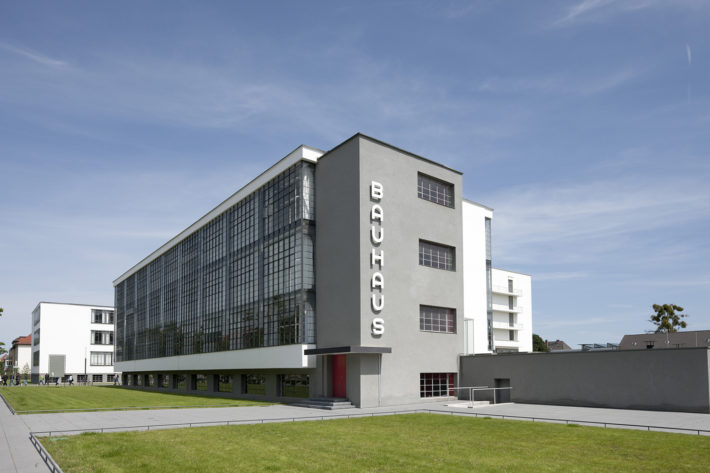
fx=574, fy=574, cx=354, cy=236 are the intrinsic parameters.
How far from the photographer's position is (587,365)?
35.4m

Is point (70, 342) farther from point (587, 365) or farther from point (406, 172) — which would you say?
point (587, 365)

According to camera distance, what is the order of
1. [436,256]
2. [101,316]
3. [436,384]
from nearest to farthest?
[436,384], [436,256], [101,316]

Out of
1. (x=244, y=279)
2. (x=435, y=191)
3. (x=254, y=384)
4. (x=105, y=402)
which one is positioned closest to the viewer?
(x=105, y=402)

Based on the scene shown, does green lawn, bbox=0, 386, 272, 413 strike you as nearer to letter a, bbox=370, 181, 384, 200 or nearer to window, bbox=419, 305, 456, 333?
window, bbox=419, 305, 456, 333

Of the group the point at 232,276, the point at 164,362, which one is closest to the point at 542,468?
the point at 232,276

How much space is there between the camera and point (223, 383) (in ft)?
190

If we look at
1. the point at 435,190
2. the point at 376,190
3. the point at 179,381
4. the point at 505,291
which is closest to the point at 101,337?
the point at 179,381

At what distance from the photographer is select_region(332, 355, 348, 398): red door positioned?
130 feet

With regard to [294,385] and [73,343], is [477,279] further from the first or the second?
[73,343]

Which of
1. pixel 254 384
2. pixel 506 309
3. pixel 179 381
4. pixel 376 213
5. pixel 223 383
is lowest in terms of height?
pixel 179 381

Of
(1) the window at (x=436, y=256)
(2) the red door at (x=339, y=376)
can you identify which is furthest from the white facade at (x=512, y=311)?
(2) the red door at (x=339, y=376)

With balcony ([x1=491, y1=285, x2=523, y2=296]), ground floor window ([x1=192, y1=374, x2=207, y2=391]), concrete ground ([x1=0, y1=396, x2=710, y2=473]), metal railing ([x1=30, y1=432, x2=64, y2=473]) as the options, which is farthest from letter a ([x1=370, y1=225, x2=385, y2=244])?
balcony ([x1=491, y1=285, x2=523, y2=296])

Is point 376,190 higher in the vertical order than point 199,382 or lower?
higher

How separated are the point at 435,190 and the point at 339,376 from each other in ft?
53.4
